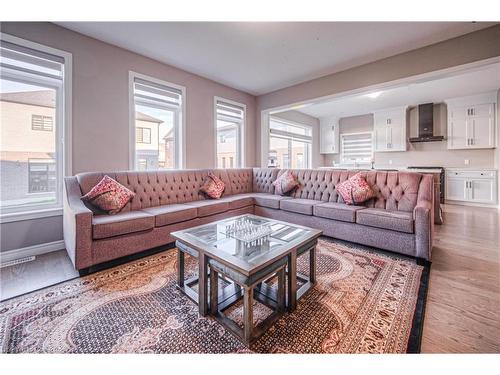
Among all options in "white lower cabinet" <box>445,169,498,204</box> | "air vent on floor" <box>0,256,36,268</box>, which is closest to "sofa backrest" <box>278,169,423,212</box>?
"air vent on floor" <box>0,256,36,268</box>

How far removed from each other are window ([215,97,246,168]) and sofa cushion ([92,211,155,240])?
2.44m

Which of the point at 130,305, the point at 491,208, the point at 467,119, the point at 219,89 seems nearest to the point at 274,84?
the point at 219,89

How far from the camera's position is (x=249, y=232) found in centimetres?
187

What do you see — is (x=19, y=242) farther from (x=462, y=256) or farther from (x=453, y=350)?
(x=462, y=256)

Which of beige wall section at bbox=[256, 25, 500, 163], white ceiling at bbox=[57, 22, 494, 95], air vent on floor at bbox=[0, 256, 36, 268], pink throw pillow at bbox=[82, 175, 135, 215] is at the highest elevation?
white ceiling at bbox=[57, 22, 494, 95]

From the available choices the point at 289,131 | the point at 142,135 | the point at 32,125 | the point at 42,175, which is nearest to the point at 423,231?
the point at 142,135

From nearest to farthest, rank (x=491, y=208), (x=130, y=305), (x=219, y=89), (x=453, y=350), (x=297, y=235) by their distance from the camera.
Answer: (x=453, y=350), (x=130, y=305), (x=297, y=235), (x=219, y=89), (x=491, y=208)

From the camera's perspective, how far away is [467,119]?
18.7 feet

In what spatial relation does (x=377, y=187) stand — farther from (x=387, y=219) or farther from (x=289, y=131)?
(x=289, y=131)

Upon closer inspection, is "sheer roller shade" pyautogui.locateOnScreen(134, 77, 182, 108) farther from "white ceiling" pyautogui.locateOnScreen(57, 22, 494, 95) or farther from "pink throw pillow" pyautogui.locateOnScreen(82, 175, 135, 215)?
"pink throw pillow" pyautogui.locateOnScreen(82, 175, 135, 215)

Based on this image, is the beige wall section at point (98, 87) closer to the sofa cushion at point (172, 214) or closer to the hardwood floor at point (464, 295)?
the sofa cushion at point (172, 214)

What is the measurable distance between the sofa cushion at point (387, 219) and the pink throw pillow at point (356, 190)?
0.30m

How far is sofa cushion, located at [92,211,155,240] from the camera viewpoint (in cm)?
218
